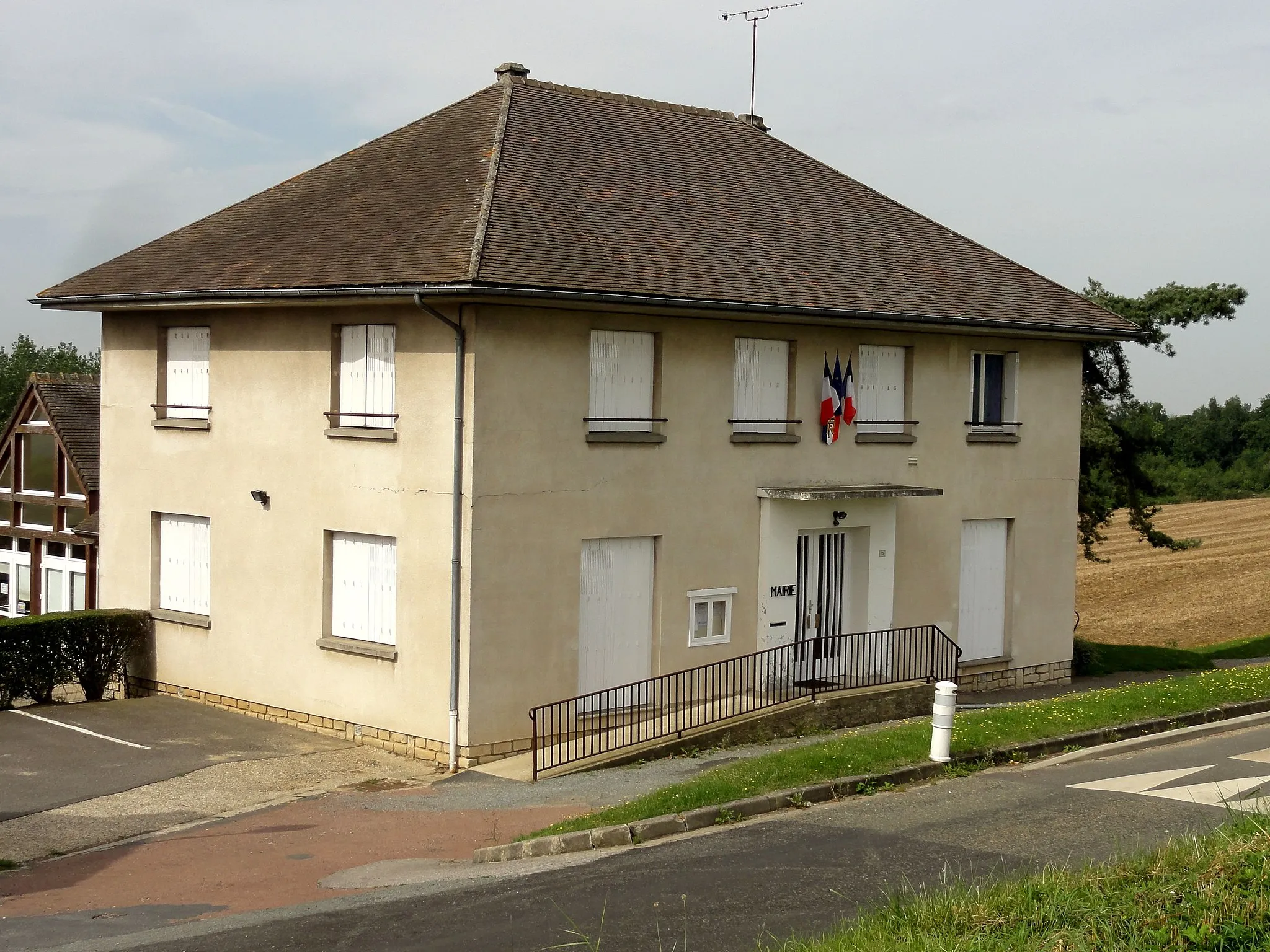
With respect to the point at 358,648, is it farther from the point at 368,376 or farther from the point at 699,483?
the point at 699,483

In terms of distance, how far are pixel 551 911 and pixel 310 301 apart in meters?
9.91

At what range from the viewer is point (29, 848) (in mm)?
12641

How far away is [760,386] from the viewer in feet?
62.4

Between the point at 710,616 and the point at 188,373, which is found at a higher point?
the point at 188,373

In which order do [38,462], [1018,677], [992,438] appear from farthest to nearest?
[38,462] → [1018,677] → [992,438]

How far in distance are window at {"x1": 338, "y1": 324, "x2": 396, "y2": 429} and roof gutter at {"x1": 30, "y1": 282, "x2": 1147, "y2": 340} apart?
822mm

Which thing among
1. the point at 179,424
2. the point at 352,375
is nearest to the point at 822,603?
the point at 352,375

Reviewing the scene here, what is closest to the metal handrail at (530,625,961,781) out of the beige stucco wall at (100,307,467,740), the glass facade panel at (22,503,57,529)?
the beige stucco wall at (100,307,467,740)

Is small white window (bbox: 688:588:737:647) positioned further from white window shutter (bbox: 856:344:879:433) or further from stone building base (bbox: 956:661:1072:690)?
stone building base (bbox: 956:661:1072:690)

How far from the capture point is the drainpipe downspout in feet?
52.2

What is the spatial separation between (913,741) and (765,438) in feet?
19.3

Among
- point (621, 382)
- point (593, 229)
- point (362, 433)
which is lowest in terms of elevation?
point (362, 433)

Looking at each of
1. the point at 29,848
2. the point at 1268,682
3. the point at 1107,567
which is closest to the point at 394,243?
the point at 29,848

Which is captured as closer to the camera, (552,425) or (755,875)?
(755,875)
